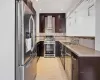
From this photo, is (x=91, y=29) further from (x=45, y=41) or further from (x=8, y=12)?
(x=45, y=41)

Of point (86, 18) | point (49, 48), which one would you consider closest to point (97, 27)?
point (86, 18)

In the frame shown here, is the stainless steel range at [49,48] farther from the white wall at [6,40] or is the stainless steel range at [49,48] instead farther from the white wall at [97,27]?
the white wall at [6,40]

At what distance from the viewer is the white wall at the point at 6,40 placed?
6.89ft

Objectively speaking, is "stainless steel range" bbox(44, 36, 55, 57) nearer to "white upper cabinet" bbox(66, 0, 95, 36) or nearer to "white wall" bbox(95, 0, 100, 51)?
→ "white upper cabinet" bbox(66, 0, 95, 36)

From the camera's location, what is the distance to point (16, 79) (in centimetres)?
224

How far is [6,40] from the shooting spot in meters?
2.11

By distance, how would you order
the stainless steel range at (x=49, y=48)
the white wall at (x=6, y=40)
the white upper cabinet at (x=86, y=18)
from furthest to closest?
the stainless steel range at (x=49, y=48)
the white upper cabinet at (x=86, y=18)
the white wall at (x=6, y=40)

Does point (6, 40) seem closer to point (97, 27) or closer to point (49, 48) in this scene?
point (97, 27)

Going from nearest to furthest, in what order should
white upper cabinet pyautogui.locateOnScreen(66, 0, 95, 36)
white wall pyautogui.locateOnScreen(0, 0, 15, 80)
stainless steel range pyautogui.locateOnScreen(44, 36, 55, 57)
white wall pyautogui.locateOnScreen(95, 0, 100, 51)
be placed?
white wall pyautogui.locateOnScreen(0, 0, 15, 80) < white wall pyautogui.locateOnScreen(95, 0, 100, 51) < white upper cabinet pyautogui.locateOnScreen(66, 0, 95, 36) < stainless steel range pyautogui.locateOnScreen(44, 36, 55, 57)

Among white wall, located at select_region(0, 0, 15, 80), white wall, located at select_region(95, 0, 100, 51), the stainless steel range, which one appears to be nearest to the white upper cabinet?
white wall, located at select_region(95, 0, 100, 51)

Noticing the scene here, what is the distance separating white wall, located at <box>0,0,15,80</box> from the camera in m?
2.10

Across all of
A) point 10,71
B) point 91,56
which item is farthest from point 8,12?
point 91,56

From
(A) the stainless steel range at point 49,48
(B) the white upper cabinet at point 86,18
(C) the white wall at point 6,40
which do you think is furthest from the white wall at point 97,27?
(A) the stainless steel range at point 49,48

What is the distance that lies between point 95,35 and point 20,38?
1778 millimetres
